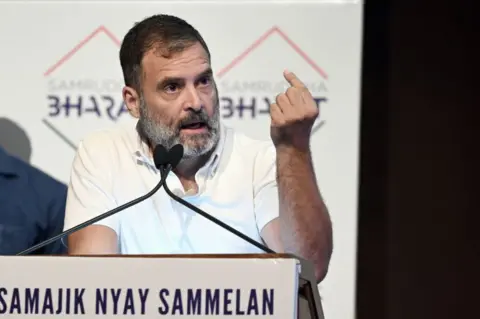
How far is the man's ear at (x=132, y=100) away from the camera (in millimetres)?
2141

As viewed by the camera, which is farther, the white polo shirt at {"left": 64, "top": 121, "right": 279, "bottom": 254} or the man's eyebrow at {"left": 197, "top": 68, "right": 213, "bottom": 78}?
the man's eyebrow at {"left": 197, "top": 68, "right": 213, "bottom": 78}

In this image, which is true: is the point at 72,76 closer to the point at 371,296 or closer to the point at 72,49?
the point at 72,49

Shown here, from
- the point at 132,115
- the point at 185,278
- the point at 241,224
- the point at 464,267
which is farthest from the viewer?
the point at 464,267

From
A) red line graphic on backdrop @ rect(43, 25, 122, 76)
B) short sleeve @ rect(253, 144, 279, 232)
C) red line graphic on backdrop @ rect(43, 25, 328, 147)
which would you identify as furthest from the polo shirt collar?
red line graphic on backdrop @ rect(43, 25, 122, 76)

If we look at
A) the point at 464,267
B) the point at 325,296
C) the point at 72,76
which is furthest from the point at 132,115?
the point at 464,267

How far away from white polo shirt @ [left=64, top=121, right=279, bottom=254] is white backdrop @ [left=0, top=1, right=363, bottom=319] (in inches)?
3.5

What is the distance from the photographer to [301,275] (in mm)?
997

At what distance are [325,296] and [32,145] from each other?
0.94m

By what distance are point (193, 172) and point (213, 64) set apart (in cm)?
33

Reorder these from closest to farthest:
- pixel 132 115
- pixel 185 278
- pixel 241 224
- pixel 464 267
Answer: pixel 185 278
pixel 241 224
pixel 132 115
pixel 464 267

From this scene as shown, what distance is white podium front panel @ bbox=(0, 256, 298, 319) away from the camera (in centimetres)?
92

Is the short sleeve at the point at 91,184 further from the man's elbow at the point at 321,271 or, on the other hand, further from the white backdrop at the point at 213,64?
the man's elbow at the point at 321,271

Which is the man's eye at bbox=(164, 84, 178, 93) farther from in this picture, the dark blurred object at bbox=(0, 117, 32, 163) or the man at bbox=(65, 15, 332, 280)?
the dark blurred object at bbox=(0, 117, 32, 163)

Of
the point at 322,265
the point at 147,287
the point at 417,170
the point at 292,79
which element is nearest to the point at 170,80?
the point at 292,79
